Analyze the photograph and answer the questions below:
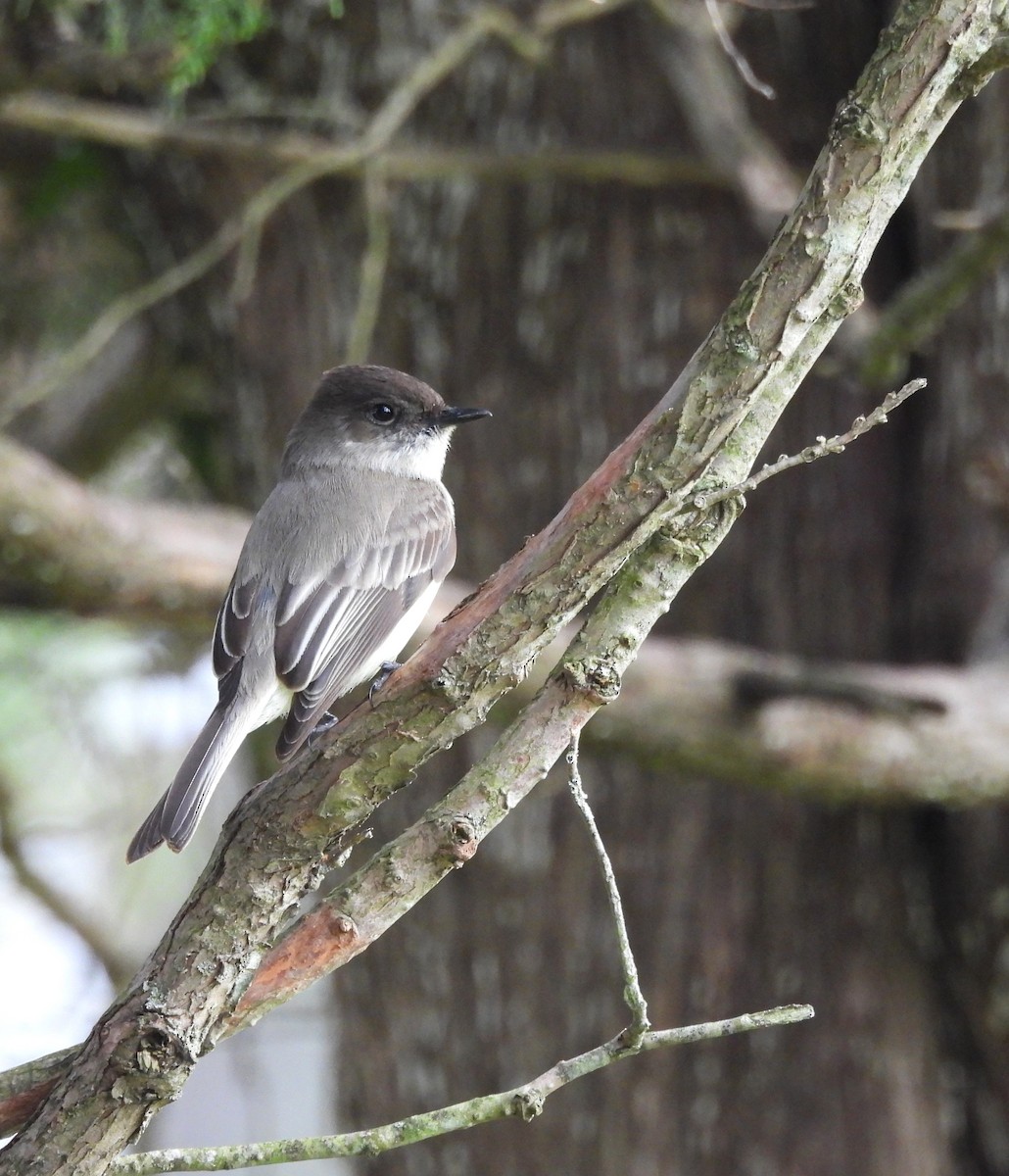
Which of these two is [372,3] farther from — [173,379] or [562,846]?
[562,846]

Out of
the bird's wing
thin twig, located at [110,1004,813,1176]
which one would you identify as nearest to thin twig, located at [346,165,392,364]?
the bird's wing

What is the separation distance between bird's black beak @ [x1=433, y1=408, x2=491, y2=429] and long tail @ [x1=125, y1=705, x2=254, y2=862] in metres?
1.12

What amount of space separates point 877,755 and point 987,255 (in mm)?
1415

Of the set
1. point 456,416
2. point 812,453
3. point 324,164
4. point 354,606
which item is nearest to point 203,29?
point 324,164

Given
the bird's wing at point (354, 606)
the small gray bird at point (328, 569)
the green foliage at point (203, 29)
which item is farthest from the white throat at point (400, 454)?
the green foliage at point (203, 29)

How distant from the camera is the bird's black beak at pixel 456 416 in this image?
3.79 m

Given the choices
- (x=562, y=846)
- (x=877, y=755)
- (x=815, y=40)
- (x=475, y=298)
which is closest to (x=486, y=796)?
(x=877, y=755)

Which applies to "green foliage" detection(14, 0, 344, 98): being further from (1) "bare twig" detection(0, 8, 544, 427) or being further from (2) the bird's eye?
(2) the bird's eye

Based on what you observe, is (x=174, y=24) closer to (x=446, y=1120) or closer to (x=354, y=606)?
(x=354, y=606)

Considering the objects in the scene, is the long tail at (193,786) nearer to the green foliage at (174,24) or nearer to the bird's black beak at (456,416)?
the bird's black beak at (456,416)

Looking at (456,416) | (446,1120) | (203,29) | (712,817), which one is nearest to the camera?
(446,1120)

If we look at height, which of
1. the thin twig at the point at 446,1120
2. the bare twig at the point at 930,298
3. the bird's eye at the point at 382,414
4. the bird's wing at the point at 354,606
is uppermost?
the bare twig at the point at 930,298

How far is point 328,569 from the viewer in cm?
344

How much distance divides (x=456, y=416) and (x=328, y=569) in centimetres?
68
